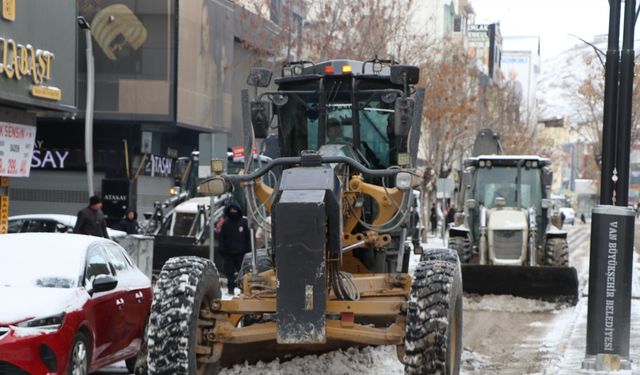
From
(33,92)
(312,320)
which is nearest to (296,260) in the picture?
(312,320)

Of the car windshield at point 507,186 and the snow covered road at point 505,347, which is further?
the car windshield at point 507,186

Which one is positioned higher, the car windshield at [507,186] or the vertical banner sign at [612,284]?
the car windshield at [507,186]

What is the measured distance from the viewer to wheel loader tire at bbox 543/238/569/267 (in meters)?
21.2

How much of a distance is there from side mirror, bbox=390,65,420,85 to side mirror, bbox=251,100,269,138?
1242mm

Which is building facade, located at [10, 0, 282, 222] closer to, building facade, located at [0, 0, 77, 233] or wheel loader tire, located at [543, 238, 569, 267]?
building facade, located at [0, 0, 77, 233]

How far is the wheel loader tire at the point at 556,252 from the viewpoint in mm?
21250

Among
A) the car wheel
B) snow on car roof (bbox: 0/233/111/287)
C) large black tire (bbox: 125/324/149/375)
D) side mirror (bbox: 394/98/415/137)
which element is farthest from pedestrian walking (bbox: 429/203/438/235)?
the car wheel

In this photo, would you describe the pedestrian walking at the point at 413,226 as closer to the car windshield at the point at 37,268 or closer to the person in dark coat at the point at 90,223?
the car windshield at the point at 37,268

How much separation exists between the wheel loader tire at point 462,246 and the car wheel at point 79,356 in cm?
1233

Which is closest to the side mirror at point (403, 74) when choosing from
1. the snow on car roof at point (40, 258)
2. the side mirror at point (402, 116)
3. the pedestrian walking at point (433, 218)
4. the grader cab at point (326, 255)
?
the grader cab at point (326, 255)

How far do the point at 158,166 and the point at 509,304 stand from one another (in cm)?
2465

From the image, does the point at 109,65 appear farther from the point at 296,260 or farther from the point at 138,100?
the point at 296,260

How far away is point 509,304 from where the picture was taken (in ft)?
63.7

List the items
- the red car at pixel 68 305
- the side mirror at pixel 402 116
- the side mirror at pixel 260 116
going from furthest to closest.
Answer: the side mirror at pixel 260 116 → the side mirror at pixel 402 116 → the red car at pixel 68 305
